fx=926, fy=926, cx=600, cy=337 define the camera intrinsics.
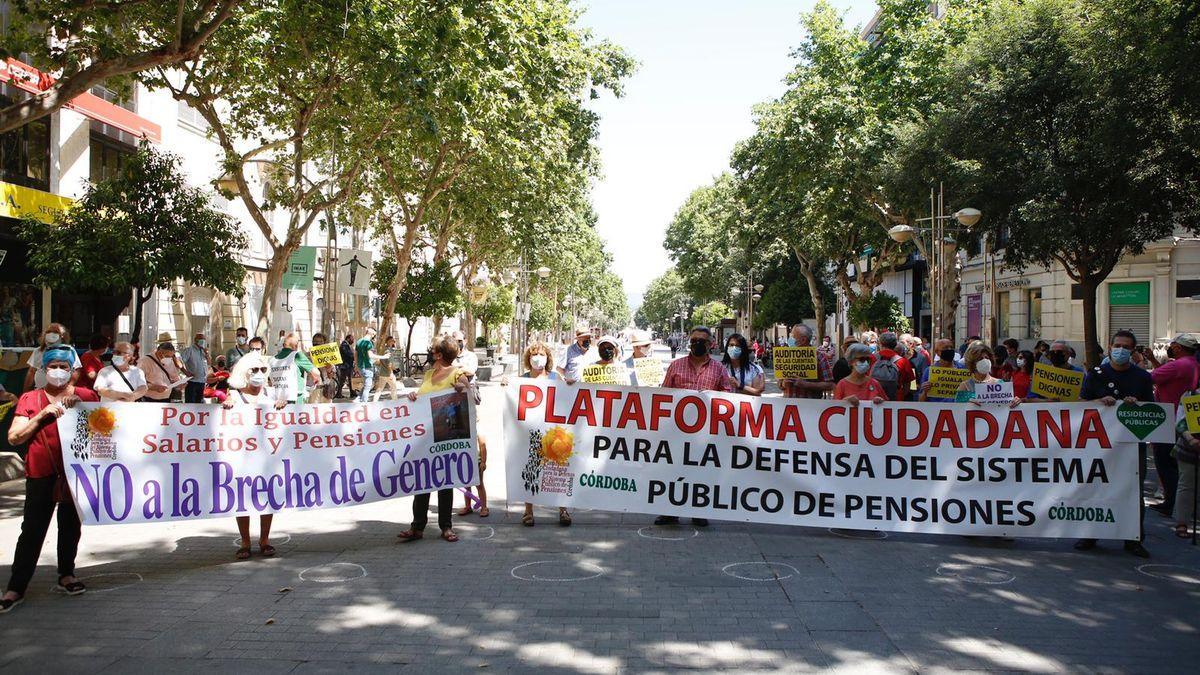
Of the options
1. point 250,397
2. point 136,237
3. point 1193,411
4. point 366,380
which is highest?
point 136,237

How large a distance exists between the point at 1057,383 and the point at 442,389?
5.92 m

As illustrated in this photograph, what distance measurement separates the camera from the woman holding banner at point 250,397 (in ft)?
24.4

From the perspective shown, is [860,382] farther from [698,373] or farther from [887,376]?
[698,373]

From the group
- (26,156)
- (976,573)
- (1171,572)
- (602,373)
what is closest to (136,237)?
(26,156)

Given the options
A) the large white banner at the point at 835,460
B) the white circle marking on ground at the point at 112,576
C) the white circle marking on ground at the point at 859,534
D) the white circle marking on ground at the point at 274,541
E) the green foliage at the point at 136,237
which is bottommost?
the white circle marking on ground at the point at 859,534

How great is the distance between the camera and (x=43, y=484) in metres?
6.27

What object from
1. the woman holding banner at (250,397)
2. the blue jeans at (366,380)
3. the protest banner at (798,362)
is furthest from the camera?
the blue jeans at (366,380)

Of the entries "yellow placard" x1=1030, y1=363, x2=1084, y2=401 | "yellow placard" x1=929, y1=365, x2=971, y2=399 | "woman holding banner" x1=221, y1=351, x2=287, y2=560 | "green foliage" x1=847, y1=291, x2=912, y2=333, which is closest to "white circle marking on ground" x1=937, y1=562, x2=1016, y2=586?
"yellow placard" x1=1030, y1=363, x2=1084, y2=401

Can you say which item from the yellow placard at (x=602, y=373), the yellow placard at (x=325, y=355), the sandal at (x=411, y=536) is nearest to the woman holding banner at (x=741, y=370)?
the yellow placard at (x=602, y=373)

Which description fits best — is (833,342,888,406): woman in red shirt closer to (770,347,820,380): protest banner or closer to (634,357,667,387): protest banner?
(634,357,667,387): protest banner

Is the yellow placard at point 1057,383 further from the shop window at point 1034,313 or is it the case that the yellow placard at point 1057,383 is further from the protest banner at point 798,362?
the shop window at point 1034,313

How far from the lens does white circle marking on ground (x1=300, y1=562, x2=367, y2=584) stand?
6789 millimetres

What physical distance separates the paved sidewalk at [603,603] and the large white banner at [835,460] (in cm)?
34

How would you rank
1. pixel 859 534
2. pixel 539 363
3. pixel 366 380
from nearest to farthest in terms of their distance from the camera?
pixel 859 534 < pixel 539 363 < pixel 366 380
